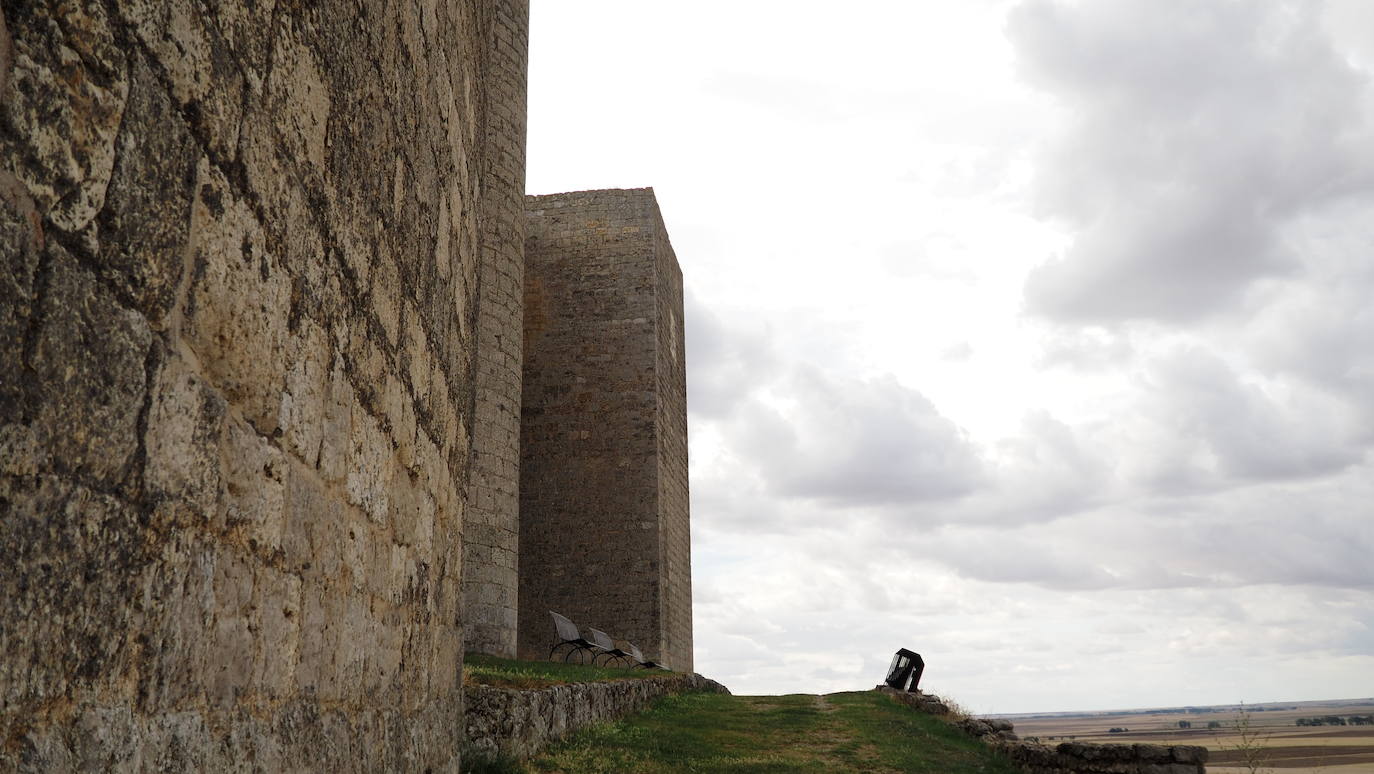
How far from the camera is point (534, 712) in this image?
5820 millimetres

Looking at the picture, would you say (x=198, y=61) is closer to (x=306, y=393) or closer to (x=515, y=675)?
(x=306, y=393)

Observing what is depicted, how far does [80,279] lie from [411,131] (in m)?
1.64

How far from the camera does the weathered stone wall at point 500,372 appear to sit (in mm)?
10031

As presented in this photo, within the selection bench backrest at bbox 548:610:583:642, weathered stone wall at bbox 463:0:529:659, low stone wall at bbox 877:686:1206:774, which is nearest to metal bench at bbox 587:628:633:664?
bench backrest at bbox 548:610:583:642

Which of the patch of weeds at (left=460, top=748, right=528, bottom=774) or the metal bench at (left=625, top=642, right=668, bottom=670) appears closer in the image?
the patch of weeds at (left=460, top=748, right=528, bottom=774)

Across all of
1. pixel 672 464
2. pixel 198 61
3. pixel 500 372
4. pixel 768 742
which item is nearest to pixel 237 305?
pixel 198 61

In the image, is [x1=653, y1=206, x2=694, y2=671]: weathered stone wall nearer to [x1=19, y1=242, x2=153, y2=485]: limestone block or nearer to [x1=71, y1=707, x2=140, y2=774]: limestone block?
[x1=71, y1=707, x2=140, y2=774]: limestone block

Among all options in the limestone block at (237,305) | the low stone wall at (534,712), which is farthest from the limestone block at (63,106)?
the low stone wall at (534,712)

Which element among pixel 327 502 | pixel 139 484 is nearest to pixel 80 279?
pixel 139 484

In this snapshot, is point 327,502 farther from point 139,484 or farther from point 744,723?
point 744,723

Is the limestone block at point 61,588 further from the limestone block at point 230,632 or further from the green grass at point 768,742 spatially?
the green grass at point 768,742

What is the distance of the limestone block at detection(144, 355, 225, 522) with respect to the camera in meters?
1.27

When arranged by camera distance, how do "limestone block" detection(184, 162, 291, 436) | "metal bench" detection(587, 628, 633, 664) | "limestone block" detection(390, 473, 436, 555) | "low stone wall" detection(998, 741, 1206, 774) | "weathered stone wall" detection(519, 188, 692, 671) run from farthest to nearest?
"weathered stone wall" detection(519, 188, 692, 671) < "metal bench" detection(587, 628, 633, 664) < "low stone wall" detection(998, 741, 1206, 774) < "limestone block" detection(390, 473, 436, 555) < "limestone block" detection(184, 162, 291, 436)

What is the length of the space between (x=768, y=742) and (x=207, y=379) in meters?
7.13
